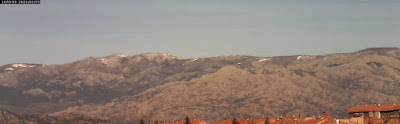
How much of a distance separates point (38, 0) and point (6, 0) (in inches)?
211

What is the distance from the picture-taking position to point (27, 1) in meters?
148

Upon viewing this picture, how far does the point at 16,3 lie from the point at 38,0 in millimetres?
4084

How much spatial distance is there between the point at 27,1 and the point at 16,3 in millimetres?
1906

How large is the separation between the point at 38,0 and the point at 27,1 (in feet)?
7.28

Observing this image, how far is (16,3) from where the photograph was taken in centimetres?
14875

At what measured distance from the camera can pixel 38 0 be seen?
14712 centimetres

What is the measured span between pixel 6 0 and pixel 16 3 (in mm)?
1602

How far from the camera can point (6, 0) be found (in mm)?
148375
